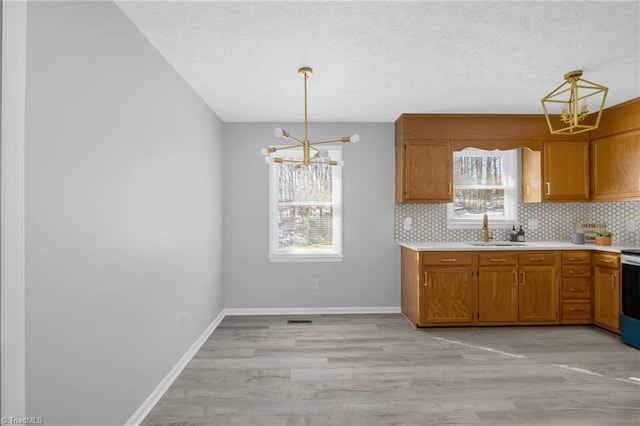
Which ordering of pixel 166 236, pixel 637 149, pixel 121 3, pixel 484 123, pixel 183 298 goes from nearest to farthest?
pixel 121 3 → pixel 166 236 → pixel 183 298 → pixel 637 149 → pixel 484 123

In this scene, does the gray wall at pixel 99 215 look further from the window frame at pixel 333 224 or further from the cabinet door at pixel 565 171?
the cabinet door at pixel 565 171

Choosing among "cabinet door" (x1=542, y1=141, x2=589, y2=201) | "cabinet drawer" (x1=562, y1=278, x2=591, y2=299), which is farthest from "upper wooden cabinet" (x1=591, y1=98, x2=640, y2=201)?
"cabinet drawer" (x1=562, y1=278, x2=591, y2=299)

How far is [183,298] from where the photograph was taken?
3.01m

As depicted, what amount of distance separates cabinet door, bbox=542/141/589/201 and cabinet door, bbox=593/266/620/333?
0.95m

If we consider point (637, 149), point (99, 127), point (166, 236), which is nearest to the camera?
point (99, 127)

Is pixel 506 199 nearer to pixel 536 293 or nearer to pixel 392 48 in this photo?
pixel 536 293

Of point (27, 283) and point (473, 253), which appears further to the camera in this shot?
point (473, 253)

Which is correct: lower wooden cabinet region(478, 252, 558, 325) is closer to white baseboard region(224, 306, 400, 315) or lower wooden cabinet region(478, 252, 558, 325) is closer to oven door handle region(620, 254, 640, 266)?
oven door handle region(620, 254, 640, 266)

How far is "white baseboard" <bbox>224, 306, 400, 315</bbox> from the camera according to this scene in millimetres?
4520

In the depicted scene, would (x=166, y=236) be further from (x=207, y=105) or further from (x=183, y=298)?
(x=207, y=105)

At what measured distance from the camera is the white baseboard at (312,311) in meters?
4.52

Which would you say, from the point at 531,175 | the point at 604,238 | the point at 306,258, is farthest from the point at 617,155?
→ the point at 306,258

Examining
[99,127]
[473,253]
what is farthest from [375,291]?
[99,127]

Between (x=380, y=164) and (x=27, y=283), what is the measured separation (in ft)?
12.8
